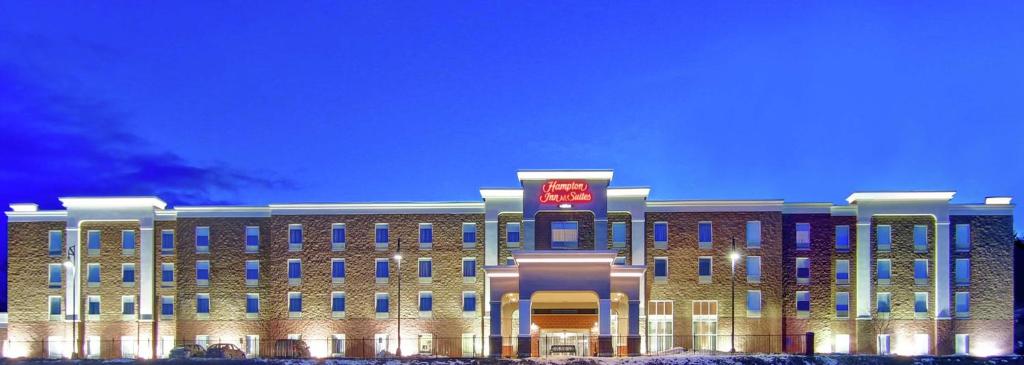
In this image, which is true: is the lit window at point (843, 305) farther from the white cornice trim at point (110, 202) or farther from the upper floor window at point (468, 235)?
the white cornice trim at point (110, 202)

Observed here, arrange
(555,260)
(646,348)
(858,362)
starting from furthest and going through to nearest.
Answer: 1. (646,348)
2. (555,260)
3. (858,362)

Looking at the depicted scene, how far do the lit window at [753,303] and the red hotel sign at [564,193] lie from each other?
11956mm

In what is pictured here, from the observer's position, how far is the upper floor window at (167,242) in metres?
67.4

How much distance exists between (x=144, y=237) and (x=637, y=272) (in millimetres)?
31043

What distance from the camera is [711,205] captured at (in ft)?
214

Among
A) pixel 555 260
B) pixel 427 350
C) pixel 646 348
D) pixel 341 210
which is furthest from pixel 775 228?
pixel 341 210

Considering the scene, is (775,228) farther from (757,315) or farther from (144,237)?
(144,237)

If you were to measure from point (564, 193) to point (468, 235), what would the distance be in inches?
310

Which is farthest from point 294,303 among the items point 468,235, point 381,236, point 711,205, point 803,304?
point 803,304

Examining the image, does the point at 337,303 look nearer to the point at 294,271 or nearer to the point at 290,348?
the point at 294,271

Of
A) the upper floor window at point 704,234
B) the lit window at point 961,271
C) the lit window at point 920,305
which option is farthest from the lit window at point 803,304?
the lit window at point 961,271

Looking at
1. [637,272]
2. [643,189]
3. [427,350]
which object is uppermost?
[643,189]

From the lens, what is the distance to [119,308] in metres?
66.8

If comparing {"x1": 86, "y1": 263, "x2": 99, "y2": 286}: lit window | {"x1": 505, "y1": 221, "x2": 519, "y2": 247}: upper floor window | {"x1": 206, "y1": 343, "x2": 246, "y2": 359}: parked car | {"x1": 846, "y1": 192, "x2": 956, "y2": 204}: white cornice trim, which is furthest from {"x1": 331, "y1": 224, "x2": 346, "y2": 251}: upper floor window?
{"x1": 846, "y1": 192, "x2": 956, "y2": 204}: white cornice trim
